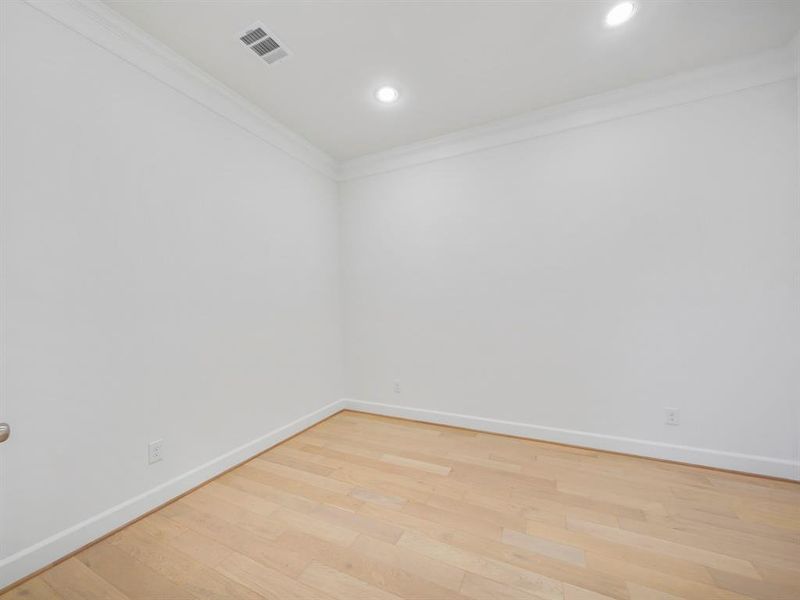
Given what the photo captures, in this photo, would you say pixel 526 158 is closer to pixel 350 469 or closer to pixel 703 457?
pixel 703 457

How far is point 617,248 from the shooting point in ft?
7.50

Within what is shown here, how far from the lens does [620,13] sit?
5.45 feet

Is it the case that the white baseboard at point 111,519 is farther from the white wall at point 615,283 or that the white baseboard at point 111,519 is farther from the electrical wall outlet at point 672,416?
the electrical wall outlet at point 672,416

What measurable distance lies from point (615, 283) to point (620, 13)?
5.24 feet

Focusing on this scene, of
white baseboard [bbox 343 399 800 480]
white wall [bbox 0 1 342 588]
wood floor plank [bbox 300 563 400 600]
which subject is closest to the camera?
wood floor plank [bbox 300 563 400 600]

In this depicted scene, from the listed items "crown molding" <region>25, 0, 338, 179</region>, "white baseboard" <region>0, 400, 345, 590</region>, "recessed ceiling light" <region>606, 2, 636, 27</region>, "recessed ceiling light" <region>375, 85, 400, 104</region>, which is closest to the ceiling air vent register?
"crown molding" <region>25, 0, 338, 179</region>

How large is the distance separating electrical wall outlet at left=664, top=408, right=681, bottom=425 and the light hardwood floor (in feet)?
0.93

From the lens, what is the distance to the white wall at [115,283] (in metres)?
1.31

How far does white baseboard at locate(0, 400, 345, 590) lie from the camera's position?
4.21 ft

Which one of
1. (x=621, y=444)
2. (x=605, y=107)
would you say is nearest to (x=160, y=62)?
(x=605, y=107)

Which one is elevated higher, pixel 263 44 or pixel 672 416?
pixel 263 44

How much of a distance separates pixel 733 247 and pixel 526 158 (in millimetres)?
1494

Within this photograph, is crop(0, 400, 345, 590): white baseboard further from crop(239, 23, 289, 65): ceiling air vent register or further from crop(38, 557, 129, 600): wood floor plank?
crop(239, 23, 289, 65): ceiling air vent register

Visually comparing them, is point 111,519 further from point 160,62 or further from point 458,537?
point 160,62
